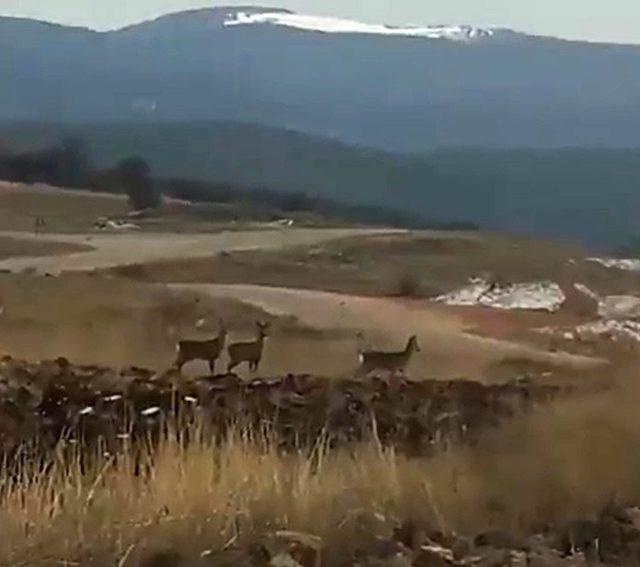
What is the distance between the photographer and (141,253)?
1160cm

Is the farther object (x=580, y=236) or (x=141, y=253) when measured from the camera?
(x=580, y=236)

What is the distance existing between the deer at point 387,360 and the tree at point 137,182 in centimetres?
327

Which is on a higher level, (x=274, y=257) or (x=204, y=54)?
(x=204, y=54)

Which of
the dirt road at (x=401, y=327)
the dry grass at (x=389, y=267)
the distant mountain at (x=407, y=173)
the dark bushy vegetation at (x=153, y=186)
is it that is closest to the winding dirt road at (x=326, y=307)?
the dirt road at (x=401, y=327)

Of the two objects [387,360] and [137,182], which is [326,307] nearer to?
[387,360]

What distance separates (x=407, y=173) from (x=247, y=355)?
17.9 ft

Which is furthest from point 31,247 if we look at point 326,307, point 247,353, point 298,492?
point 298,492

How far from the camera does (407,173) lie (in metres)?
14.5

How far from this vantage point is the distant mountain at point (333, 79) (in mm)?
15219

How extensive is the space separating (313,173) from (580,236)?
263 cm

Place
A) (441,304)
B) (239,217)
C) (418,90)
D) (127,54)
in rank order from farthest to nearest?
1. (418,90)
2. (127,54)
3. (239,217)
4. (441,304)

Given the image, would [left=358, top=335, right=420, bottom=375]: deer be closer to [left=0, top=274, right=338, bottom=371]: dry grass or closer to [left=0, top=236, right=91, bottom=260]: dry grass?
[left=0, top=274, right=338, bottom=371]: dry grass

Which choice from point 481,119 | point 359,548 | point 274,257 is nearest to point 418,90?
point 481,119

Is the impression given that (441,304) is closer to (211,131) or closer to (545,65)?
(211,131)
